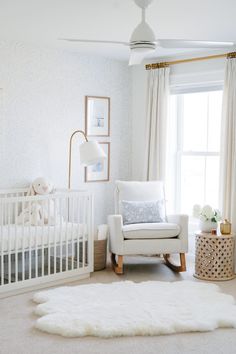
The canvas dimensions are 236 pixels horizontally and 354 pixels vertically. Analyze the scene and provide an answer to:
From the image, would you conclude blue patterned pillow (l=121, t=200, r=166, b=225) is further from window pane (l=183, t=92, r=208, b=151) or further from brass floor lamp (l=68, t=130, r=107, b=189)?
window pane (l=183, t=92, r=208, b=151)

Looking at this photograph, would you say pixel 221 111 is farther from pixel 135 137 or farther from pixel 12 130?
→ pixel 12 130

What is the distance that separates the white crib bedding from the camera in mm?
4391

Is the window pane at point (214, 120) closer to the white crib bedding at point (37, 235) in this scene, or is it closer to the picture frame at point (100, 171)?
the picture frame at point (100, 171)

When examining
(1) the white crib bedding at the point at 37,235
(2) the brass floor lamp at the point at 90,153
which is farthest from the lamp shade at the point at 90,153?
(1) the white crib bedding at the point at 37,235

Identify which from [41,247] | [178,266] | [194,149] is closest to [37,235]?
[41,247]

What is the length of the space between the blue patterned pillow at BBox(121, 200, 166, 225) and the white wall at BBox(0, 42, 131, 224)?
0.78m

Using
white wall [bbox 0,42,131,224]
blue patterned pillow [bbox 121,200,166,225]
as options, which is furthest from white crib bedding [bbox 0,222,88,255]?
white wall [bbox 0,42,131,224]

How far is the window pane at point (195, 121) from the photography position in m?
5.89

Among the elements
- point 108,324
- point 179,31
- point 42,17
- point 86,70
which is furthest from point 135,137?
point 108,324

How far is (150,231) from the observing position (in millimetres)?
5066

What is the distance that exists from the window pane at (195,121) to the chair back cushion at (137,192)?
28.0 inches

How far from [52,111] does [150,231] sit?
1646 millimetres

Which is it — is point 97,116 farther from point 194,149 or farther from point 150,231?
point 150,231

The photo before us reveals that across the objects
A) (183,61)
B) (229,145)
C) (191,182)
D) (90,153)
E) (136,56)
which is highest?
(183,61)
